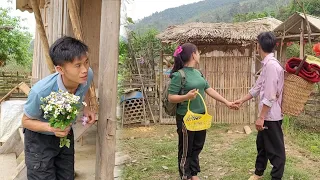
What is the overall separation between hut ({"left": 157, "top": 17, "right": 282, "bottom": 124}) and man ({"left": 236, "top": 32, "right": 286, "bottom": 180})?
5.40 m

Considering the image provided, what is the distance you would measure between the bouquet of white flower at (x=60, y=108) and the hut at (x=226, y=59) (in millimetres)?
7114

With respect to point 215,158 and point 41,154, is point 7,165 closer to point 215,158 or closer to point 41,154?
point 41,154

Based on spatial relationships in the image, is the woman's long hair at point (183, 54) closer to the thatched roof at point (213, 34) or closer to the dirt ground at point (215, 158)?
the dirt ground at point (215, 158)

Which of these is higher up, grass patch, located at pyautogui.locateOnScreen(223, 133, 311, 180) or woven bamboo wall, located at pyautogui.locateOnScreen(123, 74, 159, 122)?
woven bamboo wall, located at pyautogui.locateOnScreen(123, 74, 159, 122)

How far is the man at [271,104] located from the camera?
148 inches

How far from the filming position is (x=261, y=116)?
3865 millimetres

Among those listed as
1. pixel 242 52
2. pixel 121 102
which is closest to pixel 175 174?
pixel 121 102

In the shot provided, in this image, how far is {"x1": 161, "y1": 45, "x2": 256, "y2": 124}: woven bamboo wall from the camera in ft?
31.4

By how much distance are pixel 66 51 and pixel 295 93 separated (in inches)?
100

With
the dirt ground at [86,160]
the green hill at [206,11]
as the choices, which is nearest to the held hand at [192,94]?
the dirt ground at [86,160]

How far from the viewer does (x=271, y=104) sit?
3.78 m

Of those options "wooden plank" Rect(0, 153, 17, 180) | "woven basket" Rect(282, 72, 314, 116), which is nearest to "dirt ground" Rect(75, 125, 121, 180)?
"wooden plank" Rect(0, 153, 17, 180)

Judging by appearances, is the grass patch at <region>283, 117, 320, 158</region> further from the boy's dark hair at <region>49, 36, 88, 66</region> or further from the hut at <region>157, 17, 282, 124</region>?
the boy's dark hair at <region>49, 36, 88, 66</region>

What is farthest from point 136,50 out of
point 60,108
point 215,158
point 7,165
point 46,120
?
point 60,108
